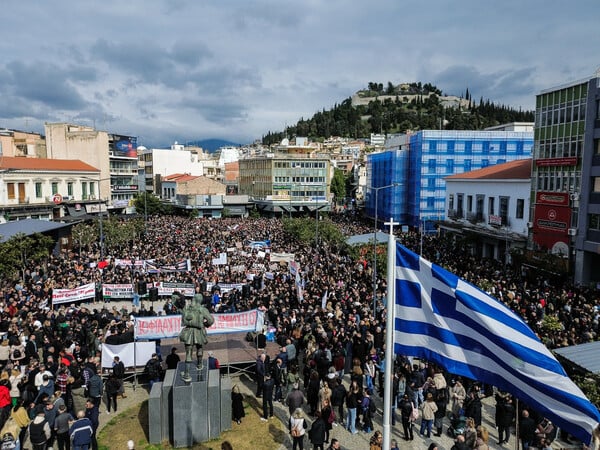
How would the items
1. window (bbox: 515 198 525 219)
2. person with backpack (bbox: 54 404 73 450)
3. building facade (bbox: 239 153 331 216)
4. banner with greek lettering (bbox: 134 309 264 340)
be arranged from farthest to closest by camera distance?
building facade (bbox: 239 153 331 216) → window (bbox: 515 198 525 219) → banner with greek lettering (bbox: 134 309 264 340) → person with backpack (bbox: 54 404 73 450)

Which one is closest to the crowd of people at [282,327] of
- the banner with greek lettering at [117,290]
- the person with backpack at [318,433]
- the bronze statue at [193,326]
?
the person with backpack at [318,433]

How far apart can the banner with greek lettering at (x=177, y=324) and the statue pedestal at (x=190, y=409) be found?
3644 millimetres

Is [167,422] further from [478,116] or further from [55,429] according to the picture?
[478,116]

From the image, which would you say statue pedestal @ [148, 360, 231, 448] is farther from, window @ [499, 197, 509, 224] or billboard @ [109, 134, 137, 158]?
billboard @ [109, 134, 137, 158]

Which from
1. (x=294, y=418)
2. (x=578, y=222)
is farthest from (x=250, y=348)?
(x=578, y=222)

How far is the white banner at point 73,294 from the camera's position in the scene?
20.8m

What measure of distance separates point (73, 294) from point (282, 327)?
10.5 meters

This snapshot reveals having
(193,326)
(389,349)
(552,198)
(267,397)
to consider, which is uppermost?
(552,198)

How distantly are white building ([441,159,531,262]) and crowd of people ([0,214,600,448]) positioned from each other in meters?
5.27

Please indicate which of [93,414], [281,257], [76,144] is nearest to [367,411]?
[93,414]

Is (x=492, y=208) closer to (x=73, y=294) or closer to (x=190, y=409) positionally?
(x=73, y=294)

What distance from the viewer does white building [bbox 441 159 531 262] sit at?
1407 inches

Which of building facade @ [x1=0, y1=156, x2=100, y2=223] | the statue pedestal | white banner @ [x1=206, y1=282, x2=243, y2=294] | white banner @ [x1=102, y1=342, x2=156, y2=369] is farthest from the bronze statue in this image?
building facade @ [x1=0, y1=156, x2=100, y2=223]

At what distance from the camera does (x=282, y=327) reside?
56.3ft
